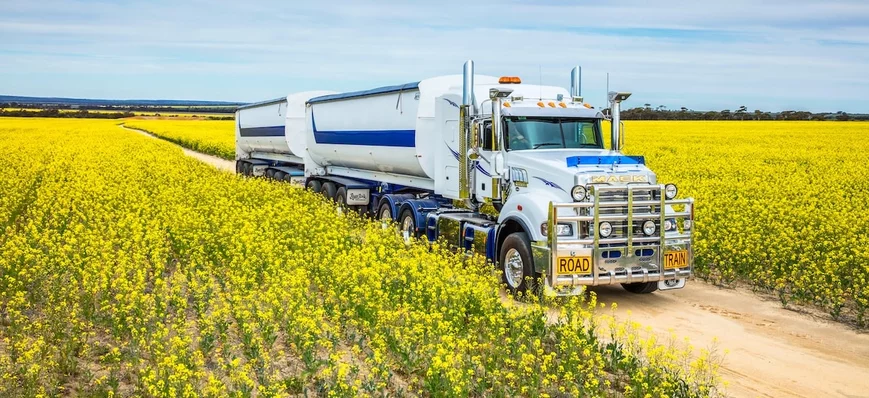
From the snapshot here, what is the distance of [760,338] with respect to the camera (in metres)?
10.1

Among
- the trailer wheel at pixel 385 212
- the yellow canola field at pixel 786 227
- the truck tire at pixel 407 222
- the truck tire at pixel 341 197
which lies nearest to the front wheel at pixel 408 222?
the truck tire at pixel 407 222

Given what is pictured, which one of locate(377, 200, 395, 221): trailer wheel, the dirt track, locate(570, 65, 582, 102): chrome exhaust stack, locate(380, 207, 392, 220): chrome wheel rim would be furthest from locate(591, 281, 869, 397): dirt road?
locate(380, 207, 392, 220): chrome wheel rim

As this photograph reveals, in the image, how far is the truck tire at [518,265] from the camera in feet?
38.3

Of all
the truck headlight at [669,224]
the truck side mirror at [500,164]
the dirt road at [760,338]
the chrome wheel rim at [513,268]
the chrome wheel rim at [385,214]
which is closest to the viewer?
the dirt road at [760,338]

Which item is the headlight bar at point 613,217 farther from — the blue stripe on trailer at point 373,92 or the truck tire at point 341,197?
the truck tire at point 341,197

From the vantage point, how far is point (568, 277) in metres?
11.2

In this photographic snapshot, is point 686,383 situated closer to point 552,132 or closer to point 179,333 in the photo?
point 179,333

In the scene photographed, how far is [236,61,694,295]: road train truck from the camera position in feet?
37.3

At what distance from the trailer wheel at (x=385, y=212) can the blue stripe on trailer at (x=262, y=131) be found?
8911 mm

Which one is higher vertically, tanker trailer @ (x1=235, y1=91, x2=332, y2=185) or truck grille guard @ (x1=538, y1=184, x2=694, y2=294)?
tanker trailer @ (x1=235, y1=91, x2=332, y2=185)

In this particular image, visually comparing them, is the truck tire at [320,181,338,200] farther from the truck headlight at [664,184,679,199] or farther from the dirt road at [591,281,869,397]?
the truck headlight at [664,184,679,199]

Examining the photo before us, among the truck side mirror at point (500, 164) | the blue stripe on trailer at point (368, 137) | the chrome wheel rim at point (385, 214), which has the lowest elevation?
the chrome wheel rim at point (385, 214)

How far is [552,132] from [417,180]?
4.29 m

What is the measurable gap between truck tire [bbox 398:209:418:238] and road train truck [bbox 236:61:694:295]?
0.10 ft
